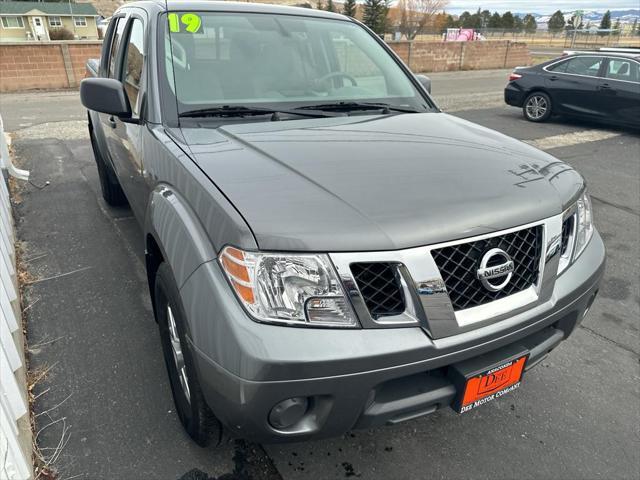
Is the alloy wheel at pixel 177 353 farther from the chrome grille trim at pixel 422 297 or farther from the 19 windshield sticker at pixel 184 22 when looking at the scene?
the 19 windshield sticker at pixel 184 22

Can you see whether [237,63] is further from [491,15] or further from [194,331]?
[491,15]

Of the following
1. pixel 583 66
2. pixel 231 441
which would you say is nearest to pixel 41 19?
pixel 583 66

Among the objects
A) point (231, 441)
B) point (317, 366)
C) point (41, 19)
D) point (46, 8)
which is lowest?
point (231, 441)

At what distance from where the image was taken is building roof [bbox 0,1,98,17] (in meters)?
56.7

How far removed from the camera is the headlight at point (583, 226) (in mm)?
2113

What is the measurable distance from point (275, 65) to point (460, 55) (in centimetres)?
2317

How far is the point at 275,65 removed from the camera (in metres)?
2.78

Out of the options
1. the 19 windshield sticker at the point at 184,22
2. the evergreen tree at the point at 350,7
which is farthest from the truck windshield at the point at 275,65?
the evergreen tree at the point at 350,7

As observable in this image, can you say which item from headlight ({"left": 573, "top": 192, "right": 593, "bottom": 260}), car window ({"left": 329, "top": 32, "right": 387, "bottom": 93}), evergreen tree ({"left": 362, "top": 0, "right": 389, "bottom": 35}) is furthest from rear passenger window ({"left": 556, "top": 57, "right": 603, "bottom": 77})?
evergreen tree ({"left": 362, "top": 0, "right": 389, "bottom": 35})

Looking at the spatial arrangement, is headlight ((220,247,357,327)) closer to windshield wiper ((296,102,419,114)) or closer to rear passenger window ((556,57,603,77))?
windshield wiper ((296,102,419,114))

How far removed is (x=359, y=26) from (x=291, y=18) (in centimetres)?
63

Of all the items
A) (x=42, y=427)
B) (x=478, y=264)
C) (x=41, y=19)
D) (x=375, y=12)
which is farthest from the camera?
(x=41, y=19)

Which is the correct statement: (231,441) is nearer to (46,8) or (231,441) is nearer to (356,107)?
(356,107)

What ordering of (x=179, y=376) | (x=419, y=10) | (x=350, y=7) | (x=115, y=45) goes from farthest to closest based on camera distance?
1. (x=419, y=10)
2. (x=350, y=7)
3. (x=115, y=45)
4. (x=179, y=376)
